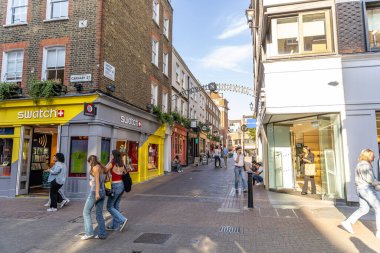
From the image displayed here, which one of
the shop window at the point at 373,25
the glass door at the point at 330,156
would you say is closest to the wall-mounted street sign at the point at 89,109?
the glass door at the point at 330,156

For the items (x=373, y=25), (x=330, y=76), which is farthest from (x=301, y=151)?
(x=373, y=25)

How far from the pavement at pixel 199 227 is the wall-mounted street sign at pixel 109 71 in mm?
5134

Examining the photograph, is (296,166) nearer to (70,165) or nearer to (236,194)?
(236,194)

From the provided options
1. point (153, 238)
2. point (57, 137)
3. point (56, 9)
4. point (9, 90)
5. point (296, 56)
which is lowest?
point (153, 238)

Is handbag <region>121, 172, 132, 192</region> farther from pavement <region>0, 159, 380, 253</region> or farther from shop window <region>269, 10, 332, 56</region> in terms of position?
shop window <region>269, 10, 332, 56</region>

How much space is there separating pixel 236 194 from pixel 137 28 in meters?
10.1

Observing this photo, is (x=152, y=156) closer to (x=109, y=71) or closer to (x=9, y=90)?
(x=109, y=71)

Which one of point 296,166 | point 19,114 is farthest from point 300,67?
point 19,114

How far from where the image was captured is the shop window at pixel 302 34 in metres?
9.16

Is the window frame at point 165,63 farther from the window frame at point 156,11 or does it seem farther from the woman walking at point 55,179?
the woman walking at point 55,179

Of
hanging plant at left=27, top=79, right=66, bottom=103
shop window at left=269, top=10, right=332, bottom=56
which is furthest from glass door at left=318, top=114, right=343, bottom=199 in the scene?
hanging plant at left=27, top=79, right=66, bottom=103

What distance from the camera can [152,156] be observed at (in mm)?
16797

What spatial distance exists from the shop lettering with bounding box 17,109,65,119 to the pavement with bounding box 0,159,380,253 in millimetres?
3270

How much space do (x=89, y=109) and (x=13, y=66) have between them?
192 inches
